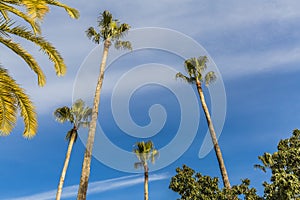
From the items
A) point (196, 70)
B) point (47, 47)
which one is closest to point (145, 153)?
point (196, 70)

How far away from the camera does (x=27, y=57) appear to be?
31.0ft

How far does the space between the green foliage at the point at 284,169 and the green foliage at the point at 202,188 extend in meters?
2.06

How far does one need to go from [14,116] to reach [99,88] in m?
10.3

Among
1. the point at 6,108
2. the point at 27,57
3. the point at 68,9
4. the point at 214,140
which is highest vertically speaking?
the point at 214,140

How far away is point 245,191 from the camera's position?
17781 millimetres

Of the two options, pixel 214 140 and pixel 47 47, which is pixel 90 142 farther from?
pixel 214 140

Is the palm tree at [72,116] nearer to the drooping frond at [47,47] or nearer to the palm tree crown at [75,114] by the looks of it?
the palm tree crown at [75,114]

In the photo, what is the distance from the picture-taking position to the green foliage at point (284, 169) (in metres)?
14.0

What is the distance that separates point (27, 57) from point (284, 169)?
1427 centimetres

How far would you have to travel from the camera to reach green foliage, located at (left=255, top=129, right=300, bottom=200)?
13961mm

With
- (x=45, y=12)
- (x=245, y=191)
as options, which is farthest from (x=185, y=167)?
(x=45, y=12)

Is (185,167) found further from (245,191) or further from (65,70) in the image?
(65,70)

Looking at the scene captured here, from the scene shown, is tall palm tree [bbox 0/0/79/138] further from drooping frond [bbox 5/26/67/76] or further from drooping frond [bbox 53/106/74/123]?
drooping frond [bbox 53/106/74/123]

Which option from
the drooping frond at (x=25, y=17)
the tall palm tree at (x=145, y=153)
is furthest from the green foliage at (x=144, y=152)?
the drooping frond at (x=25, y=17)
